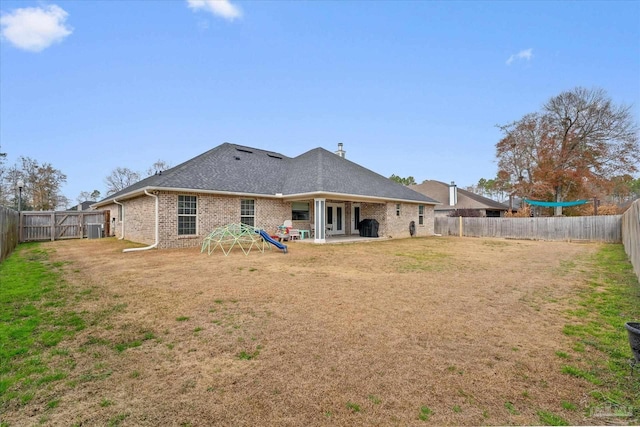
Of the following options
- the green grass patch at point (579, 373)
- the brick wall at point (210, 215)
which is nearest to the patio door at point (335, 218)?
the brick wall at point (210, 215)

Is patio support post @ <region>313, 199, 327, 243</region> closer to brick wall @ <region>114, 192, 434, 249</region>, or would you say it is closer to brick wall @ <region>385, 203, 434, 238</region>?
brick wall @ <region>114, 192, 434, 249</region>

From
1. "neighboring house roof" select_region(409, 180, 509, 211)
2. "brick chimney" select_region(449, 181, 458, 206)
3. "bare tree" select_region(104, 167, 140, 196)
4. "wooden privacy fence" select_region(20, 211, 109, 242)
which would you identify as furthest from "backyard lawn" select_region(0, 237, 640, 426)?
"bare tree" select_region(104, 167, 140, 196)

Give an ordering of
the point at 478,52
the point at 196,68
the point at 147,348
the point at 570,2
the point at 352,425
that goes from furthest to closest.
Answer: the point at 196,68, the point at 478,52, the point at 570,2, the point at 147,348, the point at 352,425

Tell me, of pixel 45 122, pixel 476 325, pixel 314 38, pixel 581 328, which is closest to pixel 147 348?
pixel 476 325

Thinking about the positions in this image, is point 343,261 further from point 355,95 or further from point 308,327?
point 355,95

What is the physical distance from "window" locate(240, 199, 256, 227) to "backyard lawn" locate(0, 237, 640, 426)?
24.9ft

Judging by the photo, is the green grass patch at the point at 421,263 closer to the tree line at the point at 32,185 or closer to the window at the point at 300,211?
the window at the point at 300,211

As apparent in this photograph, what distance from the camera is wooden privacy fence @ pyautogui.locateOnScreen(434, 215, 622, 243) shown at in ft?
53.4

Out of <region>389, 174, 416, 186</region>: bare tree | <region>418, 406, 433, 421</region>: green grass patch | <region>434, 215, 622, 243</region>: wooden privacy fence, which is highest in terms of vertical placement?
<region>389, 174, 416, 186</region>: bare tree

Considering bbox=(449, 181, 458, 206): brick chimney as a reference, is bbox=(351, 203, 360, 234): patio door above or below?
below

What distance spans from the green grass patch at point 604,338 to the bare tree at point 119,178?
156ft

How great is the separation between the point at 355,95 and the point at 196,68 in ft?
31.5

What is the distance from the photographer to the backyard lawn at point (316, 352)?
220cm

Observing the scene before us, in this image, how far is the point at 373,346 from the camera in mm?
3301
